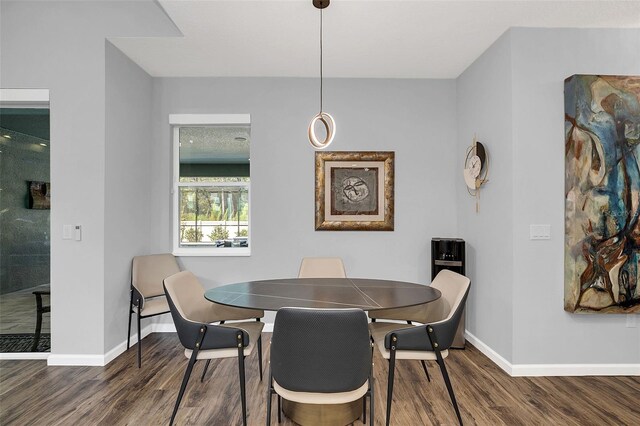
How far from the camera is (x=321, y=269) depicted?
10.3 feet

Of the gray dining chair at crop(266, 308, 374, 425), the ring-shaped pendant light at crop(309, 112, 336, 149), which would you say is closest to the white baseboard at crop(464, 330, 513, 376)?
the gray dining chair at crop(266, 308, 374, 425)

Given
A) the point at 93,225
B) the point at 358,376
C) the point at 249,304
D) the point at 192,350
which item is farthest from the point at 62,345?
the point at 358,376

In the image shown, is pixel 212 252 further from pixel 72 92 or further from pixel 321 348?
pixel 321 348

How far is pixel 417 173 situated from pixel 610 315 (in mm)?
2087

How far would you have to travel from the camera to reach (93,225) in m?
3.03

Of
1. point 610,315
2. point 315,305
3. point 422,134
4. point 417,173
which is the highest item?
point 422,134

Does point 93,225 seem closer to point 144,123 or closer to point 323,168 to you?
point 144,123

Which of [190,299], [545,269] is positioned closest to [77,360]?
[190,299]

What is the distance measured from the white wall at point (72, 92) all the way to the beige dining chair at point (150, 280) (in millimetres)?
366

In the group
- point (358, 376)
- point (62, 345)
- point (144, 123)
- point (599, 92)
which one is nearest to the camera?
point (358, 376)

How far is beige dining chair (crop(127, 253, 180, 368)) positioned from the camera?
10.1ft

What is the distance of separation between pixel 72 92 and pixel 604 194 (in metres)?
4.42

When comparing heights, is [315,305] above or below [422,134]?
below

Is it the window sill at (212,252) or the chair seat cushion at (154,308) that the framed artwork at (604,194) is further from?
the chair seat cushion at (154,308)
